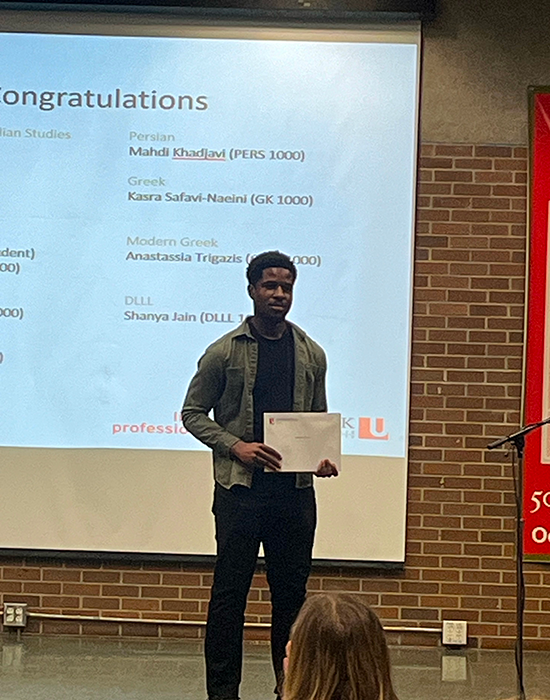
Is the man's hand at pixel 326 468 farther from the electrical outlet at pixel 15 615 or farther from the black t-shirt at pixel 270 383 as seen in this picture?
the electrical outlet at pixel 15 615

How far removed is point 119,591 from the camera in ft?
18.2

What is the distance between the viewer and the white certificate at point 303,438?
4.11m

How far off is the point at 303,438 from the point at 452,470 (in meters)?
1.60

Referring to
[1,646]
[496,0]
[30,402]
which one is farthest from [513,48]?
[1,646]

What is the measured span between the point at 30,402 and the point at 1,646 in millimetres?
1140

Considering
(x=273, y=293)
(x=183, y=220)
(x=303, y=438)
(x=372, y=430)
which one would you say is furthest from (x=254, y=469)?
(x=183, y=220)

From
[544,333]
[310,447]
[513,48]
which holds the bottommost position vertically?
[310,447]

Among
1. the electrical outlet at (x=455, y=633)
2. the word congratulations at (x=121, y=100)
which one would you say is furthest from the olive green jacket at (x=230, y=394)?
the word congratulations at (x=121, y=100)

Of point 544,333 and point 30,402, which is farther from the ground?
point 544,333

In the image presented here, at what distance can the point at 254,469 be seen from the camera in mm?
4133

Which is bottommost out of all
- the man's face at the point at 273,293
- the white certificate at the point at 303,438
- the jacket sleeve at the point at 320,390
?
the white certificate at the point at 303,438

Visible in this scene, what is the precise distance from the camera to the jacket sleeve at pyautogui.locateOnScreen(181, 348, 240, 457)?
4.18 m

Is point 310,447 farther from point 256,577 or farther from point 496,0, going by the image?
point 496,0

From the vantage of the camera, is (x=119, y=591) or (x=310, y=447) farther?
(x=119, y=591)
